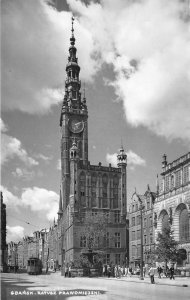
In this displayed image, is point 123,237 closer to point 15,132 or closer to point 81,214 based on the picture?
point 81,214

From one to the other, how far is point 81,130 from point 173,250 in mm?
68282

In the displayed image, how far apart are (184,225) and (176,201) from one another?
12.6ft

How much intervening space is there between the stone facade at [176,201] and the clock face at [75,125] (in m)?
48.6

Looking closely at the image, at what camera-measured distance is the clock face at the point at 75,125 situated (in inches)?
4643

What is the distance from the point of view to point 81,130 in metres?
118

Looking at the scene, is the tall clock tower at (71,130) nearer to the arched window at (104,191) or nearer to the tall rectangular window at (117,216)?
the arched window at (104,191)

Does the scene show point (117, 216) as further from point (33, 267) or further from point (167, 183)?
point (167, 183)

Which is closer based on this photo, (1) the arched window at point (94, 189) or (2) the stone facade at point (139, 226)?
(2) the stone facade at point (139, 226)

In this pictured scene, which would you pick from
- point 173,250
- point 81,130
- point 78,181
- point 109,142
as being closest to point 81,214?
point 78,181

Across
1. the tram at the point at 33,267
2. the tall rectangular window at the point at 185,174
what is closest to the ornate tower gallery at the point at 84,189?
the tram at the point at 33,267

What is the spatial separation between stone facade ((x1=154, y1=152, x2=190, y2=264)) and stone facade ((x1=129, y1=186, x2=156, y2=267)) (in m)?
9.77

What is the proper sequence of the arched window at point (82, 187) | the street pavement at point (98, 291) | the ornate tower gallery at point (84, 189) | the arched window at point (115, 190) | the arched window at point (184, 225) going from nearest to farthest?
the street pavement at point (98, 291)
the arched window at point (184, 225)
the ornate tower gallery at point (84, 189)
the arched window at point (82, 187)
the arched window at point (115, 190)

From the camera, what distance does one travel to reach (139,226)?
86.8 metres

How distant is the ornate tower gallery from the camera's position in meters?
99.2
